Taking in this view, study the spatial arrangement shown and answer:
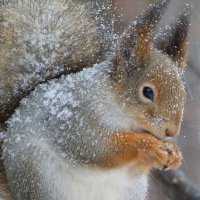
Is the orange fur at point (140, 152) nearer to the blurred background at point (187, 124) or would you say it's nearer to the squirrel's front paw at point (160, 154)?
the squirrel's front paw at point (160, 154)

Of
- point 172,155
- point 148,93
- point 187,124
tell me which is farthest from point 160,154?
point 187,124

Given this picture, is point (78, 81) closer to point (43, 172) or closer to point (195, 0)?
point (43, 172)

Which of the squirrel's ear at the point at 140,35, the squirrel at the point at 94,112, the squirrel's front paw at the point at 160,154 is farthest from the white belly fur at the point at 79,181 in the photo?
the squirrel's ear at the point at 140,35

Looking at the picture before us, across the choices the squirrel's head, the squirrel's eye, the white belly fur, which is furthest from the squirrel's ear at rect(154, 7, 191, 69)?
the white belly fur

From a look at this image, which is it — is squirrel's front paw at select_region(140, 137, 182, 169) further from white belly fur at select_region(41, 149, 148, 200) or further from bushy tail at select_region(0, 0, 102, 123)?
bushy tail at select_region(0, 0, 102, 123)

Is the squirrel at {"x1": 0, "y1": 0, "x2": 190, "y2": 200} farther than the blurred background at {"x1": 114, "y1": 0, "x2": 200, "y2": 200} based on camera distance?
No

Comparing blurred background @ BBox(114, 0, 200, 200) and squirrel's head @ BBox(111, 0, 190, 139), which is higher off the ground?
squirrel's head @ BBox(111, 0, 190, 139)

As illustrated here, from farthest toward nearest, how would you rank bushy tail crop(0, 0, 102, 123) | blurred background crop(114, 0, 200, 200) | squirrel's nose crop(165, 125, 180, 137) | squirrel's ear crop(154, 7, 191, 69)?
blurred background crop(114, 0, 200, 200) < bushy tail crop(0, 0, 102, 123) < squirrel's ear crop(154, 7, 191, 69) < squirrel's nose crop(165, 125, 180, 137)

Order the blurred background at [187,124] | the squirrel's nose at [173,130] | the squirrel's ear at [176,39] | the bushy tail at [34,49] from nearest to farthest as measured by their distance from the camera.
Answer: the squirrel's nose at [173,130], the squirrel's ear at [176,39], the bushy tail at [34,49], the blurred background at [187,124]
